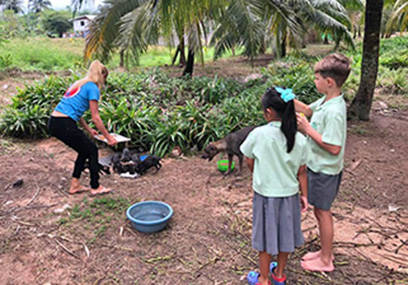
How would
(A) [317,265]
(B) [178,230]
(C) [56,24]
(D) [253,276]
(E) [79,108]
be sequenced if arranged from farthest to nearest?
1. (C) [56,24]
2. (E) [79,108]
3. (B) [178,230]
4. (A) [317,265]
5. (D) [253,276]

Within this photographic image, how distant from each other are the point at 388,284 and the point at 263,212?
4.40 ft

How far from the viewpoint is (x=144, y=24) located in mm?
6309

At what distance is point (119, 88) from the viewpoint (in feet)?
25.2

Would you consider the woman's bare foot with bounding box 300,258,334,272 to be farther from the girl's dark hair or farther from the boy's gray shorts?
the girl's dark hair

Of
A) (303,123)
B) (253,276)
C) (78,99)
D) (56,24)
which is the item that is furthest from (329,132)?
(56,24)

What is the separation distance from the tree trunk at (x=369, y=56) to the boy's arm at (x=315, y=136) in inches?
188

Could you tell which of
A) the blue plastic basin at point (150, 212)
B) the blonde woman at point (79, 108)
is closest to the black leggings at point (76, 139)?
the blonde woman at point (79, 108)

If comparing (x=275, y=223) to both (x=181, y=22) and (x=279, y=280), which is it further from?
(x=181, y=22)

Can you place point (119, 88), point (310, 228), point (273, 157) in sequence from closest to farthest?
1. point (273, 157)
2. point (310, 228)
3. point (119, 88)

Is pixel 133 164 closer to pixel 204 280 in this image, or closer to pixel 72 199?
pixel 72 199

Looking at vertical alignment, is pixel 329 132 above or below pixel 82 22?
below

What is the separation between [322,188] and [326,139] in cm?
43

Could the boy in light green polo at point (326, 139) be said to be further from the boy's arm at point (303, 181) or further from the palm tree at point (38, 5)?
the palm tree at point (38, 5)

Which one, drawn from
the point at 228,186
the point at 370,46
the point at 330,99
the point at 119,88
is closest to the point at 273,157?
the point at 330,99
